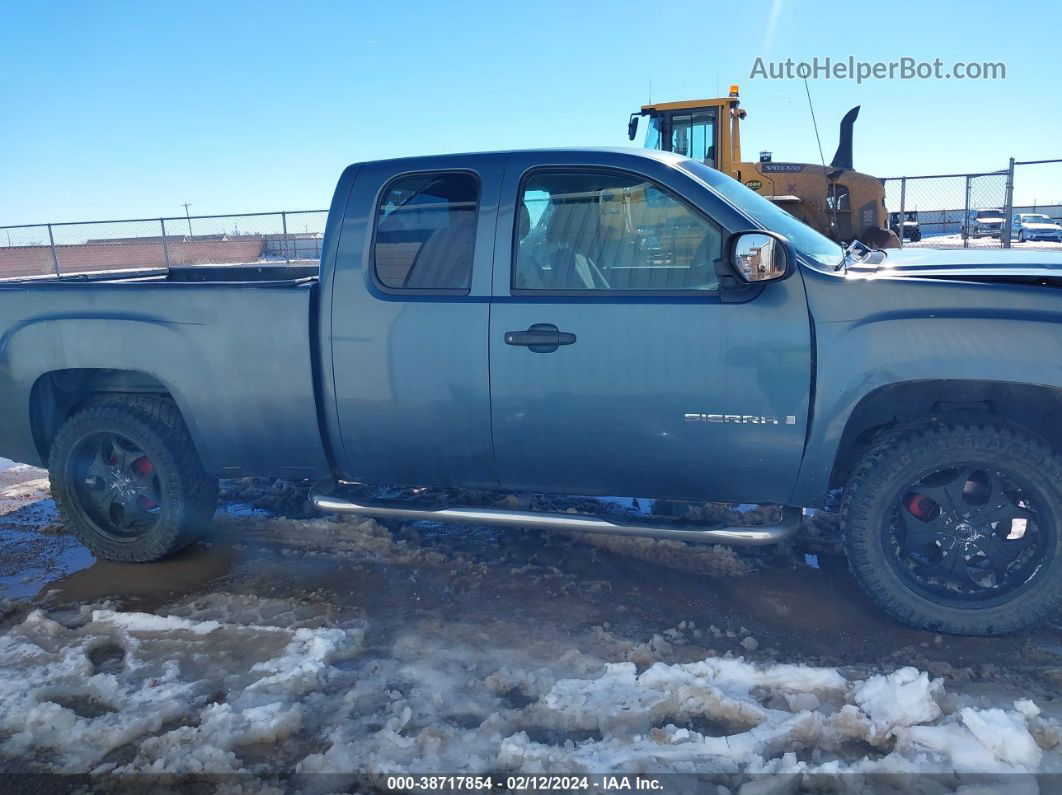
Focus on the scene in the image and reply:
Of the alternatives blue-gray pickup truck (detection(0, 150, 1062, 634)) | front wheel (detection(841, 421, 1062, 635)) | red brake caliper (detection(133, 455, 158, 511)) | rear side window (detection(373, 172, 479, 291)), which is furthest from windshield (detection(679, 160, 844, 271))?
red brake caliper (detection(133, 455, 158, 511))

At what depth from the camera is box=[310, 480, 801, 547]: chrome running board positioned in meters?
3.27

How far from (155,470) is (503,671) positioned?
2.31m

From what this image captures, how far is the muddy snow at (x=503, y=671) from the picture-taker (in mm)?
2529

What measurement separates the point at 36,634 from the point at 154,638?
21.6 inches

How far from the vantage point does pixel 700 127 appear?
12.7m

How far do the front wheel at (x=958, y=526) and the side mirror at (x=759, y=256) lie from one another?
881mm

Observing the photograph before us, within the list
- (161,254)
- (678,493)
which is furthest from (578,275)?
(161,254)

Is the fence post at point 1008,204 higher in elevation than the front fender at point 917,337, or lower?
higher

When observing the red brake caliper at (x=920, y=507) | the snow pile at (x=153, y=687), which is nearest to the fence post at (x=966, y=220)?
the red brake caliper at (x=920, y=507)

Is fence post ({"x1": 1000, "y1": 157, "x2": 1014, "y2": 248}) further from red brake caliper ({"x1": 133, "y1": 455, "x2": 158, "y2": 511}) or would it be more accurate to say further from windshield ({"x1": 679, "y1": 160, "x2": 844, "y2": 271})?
red brake caliper ({"x1": 133, "y1": 455, "x2": 158, "y2": 511})

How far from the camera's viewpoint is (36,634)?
136 inches

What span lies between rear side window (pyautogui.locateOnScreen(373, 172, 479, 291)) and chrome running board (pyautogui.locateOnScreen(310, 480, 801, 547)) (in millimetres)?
1052

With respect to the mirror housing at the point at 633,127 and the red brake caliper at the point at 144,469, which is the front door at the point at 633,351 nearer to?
the red brake caliper at the point at 144,469

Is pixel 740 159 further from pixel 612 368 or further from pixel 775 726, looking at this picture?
pixel 775 726
